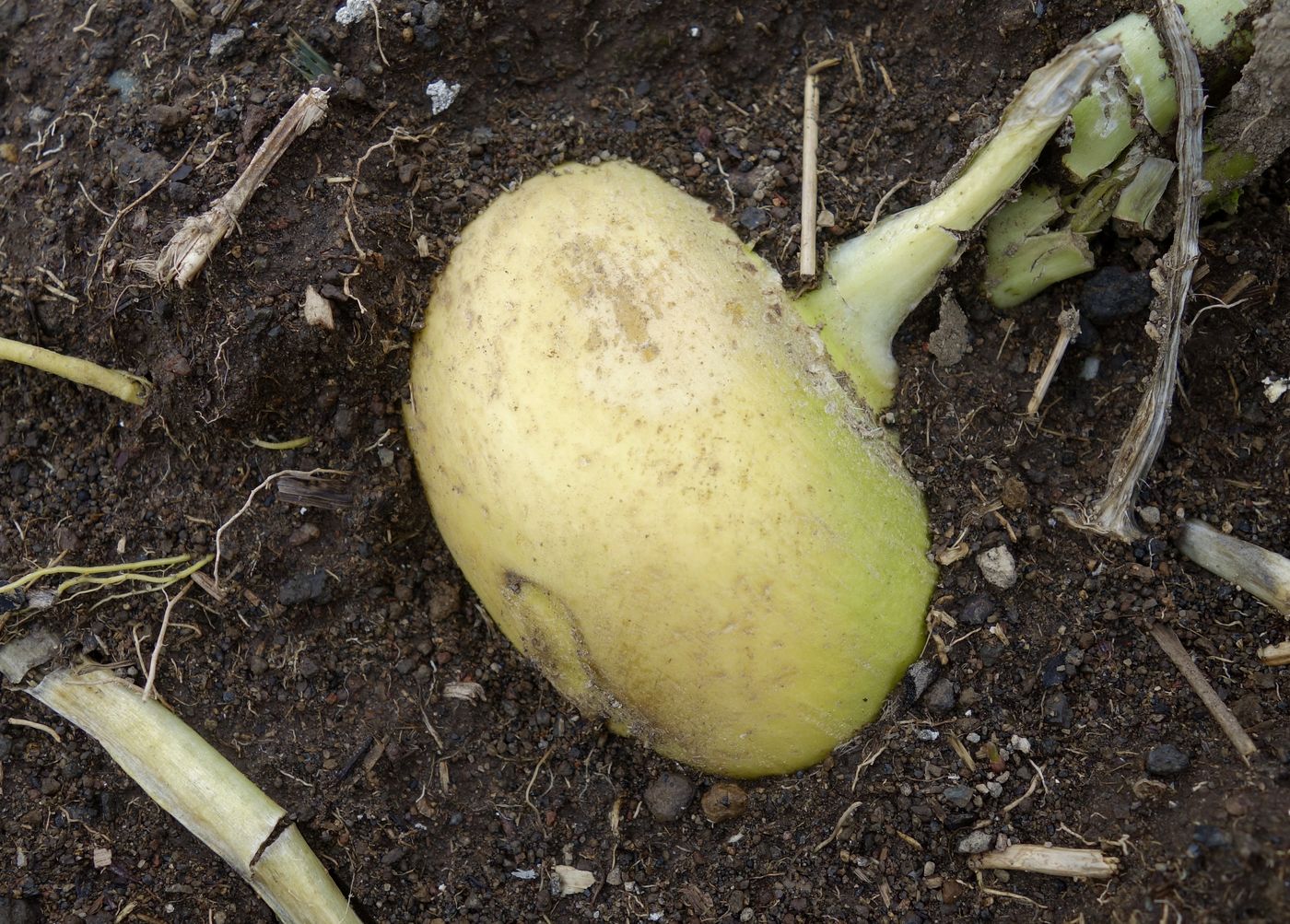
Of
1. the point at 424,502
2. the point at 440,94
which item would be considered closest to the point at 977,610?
the point at 424,502

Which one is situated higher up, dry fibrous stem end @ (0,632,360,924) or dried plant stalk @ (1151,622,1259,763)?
dry fibrous stem end @ (0,632,360,924)

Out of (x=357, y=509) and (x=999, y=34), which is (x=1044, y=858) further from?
(x=999, y=34)

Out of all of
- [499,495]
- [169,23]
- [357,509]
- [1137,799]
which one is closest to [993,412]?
[1137,799]

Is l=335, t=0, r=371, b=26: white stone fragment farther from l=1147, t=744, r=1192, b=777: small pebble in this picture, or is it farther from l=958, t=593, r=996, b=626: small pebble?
l=1147, t=744, r=1192, b=777: small pebble

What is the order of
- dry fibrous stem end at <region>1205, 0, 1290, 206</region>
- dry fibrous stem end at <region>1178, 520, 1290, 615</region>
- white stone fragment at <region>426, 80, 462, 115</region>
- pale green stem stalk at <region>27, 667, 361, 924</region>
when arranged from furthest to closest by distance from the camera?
white stone fragment at <region>426, 80, 462, 115</region> < pale green stem stalk at <region>27, 667, 361, 924</region> < dry fibrous stem end at <region>1178, 520, 1290, 615</region> < dry fibrous stem end at <region>1205, 0, 1290, 206</region>

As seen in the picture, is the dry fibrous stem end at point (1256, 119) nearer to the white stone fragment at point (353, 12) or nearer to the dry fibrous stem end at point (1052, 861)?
the dry fibrous stem end at point (1052, 861)

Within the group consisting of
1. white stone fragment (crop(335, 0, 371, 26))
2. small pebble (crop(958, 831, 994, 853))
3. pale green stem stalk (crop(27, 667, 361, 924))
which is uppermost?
white stone fragment (crop(335, 0, 371, 26))

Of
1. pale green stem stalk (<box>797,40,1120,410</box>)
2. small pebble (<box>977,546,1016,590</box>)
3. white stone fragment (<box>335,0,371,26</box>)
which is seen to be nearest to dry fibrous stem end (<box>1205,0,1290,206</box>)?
pale green stem stalk (<box>797,40,1120,410</box>)
